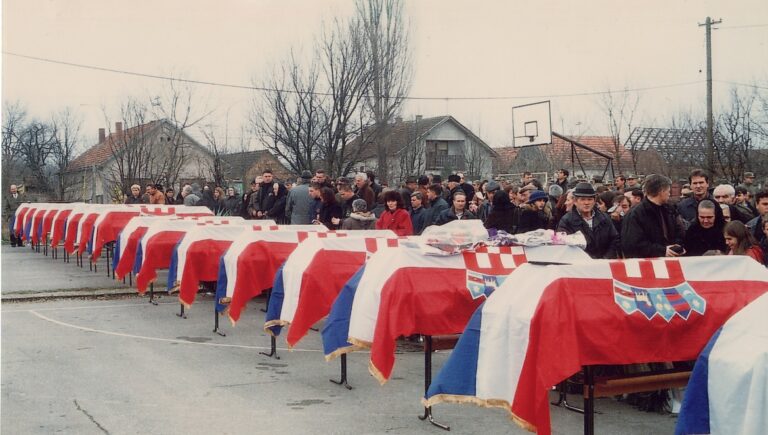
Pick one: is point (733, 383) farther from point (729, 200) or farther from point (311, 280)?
point (729, 200)

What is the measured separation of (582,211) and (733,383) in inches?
182

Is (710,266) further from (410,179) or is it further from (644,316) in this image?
(410,179)

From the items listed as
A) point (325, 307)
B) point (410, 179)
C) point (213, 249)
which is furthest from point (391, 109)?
point (325, 307)

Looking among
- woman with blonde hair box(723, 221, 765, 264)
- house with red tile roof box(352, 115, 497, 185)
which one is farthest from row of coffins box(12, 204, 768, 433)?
house with red tile roof box(352, 115, 497, 185)

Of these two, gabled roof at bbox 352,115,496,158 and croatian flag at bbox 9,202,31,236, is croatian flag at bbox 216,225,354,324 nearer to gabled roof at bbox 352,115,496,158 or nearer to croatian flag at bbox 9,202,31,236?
gabled roof at bbox 352,115,496,158

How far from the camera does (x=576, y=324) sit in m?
5.30

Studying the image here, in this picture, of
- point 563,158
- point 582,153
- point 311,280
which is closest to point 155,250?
point 311,280

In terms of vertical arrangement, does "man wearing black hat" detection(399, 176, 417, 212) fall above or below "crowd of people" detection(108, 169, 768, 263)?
above

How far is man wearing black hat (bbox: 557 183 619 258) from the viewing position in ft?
27.9

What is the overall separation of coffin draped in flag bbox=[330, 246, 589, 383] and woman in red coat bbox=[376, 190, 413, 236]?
3.79 metres

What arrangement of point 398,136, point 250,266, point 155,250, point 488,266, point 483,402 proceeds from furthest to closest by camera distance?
point 398,136 → point 155,250 → point 250,266 → point 488,266 → point 483,402

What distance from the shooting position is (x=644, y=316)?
18.5 ft

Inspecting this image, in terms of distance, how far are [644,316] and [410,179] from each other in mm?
9835

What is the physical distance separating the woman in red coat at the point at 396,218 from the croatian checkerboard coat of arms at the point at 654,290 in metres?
5.51
